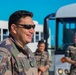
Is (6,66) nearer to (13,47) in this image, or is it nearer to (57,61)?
(13,47)

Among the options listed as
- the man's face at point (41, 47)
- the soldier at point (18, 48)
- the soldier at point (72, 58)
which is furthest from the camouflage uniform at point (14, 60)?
the soldier at point (72, 58)

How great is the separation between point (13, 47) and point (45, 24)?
22.1 feet

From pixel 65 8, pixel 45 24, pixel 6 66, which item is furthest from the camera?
pixel 65 8

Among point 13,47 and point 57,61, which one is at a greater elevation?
point 13,47

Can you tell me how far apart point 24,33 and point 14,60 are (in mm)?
308

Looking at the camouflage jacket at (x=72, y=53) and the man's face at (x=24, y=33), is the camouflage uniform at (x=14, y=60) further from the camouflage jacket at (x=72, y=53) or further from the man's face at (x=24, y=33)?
the camouflage jacket at (x=72, y=53)

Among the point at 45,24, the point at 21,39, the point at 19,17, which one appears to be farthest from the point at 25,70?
the point at 45,24

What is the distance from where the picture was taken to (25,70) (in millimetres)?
3479

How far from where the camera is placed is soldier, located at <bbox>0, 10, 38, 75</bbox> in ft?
11.1

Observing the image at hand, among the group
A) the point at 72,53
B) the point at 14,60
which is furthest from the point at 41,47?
the point at 14,60

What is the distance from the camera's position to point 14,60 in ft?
11.2

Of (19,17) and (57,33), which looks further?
(57,33)

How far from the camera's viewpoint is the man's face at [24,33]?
3.55 metres

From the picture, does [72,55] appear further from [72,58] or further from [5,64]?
[5,64]
